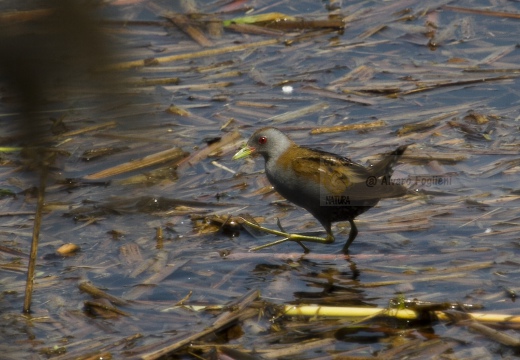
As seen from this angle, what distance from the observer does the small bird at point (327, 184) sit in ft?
17.5

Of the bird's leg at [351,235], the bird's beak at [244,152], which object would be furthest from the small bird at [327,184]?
the bird's beak at [244,152]

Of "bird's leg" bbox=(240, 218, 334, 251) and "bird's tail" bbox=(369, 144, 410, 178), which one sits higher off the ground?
"bird's tail" bbox=(369, 144, 410, 178)

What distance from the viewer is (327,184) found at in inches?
219

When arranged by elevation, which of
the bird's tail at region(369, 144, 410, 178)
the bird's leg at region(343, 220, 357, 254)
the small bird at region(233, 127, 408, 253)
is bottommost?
the bird's leg at region(343, 220, 357, 254)

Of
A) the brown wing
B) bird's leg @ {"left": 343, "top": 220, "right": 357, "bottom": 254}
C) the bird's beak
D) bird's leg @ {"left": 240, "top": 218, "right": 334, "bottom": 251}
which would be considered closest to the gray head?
the bird's beak

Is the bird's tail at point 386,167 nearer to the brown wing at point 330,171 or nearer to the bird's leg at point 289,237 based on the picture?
the brown wing at point 330,171

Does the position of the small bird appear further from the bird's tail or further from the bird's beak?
the bird's beak

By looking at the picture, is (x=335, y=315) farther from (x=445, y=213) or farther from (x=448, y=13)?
(x=448, y=13)

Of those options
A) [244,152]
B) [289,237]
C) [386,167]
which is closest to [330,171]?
[386,167]

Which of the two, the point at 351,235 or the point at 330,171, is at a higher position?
the point at 330,171

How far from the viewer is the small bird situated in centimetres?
533

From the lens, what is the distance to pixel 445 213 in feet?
18.2

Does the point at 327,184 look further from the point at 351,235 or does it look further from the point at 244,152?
the point at 244,152

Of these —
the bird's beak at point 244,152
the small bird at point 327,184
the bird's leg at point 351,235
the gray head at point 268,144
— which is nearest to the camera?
the small bird at point 327,184
